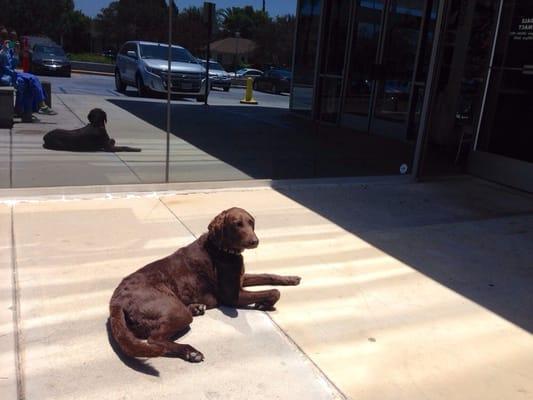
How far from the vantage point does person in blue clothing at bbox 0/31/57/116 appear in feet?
23.4

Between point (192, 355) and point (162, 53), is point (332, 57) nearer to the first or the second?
point (162, 53)

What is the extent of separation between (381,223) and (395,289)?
1.67m

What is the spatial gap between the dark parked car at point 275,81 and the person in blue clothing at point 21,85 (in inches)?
388

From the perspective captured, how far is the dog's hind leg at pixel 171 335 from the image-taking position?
2.76m

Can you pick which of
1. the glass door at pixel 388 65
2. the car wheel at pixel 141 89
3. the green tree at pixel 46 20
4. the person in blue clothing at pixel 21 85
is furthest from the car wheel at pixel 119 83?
the glass door at pixel 388 65

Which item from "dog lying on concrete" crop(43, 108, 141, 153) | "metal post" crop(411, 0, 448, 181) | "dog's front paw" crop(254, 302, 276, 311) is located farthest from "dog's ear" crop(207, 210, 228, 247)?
"metal post" crop(411, 0, 448, 181)

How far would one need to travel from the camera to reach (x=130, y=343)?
8.66ft

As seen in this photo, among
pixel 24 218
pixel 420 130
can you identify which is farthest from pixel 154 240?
pixel 420 130

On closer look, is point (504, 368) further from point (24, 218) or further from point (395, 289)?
point (24, 218)

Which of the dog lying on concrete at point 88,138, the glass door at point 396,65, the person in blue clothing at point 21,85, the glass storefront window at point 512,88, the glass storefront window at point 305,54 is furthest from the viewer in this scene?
the glass storefront window at point 305,54

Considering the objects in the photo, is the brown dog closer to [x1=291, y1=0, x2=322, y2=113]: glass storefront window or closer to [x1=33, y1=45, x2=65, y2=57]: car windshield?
[x1=33, y1=45, x2=65, y2=57]: car windshield

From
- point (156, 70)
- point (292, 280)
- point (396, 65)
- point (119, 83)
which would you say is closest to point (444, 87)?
point (396, 65)

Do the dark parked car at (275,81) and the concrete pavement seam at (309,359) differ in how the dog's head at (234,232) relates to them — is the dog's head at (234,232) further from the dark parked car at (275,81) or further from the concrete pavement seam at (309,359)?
the dark parked car at (275,81)

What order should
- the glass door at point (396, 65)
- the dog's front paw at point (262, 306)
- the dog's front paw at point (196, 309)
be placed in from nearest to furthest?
the dog's front paw at point (196, 309)
the dog's front paw at point (262, 306)
the glass door at point (396, 65)
